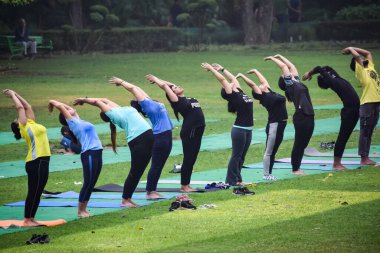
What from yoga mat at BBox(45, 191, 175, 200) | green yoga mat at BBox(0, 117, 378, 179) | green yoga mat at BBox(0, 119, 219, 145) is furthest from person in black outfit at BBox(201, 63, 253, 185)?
green yoga mat at BBox(0, 119, 219, 145)

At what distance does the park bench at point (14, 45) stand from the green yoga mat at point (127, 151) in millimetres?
26573

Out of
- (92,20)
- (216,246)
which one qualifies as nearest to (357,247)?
(216,246)

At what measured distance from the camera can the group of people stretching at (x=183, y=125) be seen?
1523 cm

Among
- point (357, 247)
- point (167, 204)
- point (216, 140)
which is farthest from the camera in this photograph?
point (216, 140)

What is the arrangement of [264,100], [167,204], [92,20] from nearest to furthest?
1. [167,204]
2. [264,100]
3. [92,20]

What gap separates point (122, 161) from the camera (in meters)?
22.5

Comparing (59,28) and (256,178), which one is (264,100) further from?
(59,28)

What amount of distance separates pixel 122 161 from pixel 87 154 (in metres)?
6.88

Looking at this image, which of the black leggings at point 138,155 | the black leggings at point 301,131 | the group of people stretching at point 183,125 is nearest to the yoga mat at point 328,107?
the group of people stretching at point 183,125

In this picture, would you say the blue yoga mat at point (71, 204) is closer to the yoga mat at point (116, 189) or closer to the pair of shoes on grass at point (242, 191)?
the yoga mat at point (116, 189)

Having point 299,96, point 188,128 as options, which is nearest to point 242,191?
point 188,128

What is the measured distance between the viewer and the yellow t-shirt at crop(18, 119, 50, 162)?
49.6ft

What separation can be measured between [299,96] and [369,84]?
1.82 m

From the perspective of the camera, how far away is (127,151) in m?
24.3
